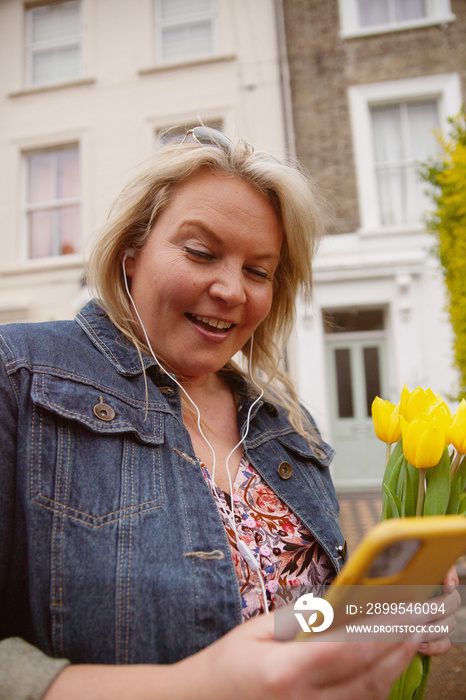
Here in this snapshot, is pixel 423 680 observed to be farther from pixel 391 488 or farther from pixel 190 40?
pixel 190 40

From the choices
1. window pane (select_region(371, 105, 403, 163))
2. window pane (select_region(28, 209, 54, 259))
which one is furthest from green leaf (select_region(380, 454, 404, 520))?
window pane (select_region(28, 209, 54, 259))

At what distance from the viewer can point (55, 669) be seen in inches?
28.7

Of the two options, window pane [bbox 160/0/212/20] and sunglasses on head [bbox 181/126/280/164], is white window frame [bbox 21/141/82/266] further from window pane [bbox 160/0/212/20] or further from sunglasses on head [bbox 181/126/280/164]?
sunglasses on head [bbox 181/126/280/164]

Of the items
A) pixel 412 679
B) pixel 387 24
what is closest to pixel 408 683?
pixel 412 679

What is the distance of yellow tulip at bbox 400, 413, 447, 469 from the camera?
0.75 meters

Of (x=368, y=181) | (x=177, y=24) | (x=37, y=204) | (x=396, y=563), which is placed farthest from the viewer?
(x=37, y=204)

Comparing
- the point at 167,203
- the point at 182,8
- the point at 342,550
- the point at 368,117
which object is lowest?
the point at 342,550

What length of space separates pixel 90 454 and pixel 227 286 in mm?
560

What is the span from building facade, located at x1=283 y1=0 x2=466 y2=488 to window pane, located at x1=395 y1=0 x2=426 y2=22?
0.02 metres

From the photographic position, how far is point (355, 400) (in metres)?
7.65

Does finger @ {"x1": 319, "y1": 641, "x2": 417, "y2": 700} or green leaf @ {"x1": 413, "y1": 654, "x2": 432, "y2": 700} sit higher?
finger @ {"x1": 319, "y1": 641, "x2": 417, "y2": 700}

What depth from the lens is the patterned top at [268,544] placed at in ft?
3.46

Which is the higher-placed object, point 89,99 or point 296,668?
point 89,99

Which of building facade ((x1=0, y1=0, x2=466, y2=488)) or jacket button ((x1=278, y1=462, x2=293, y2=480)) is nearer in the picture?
jacket button ((x1=278, y1=462, x2=293, y2=480))
